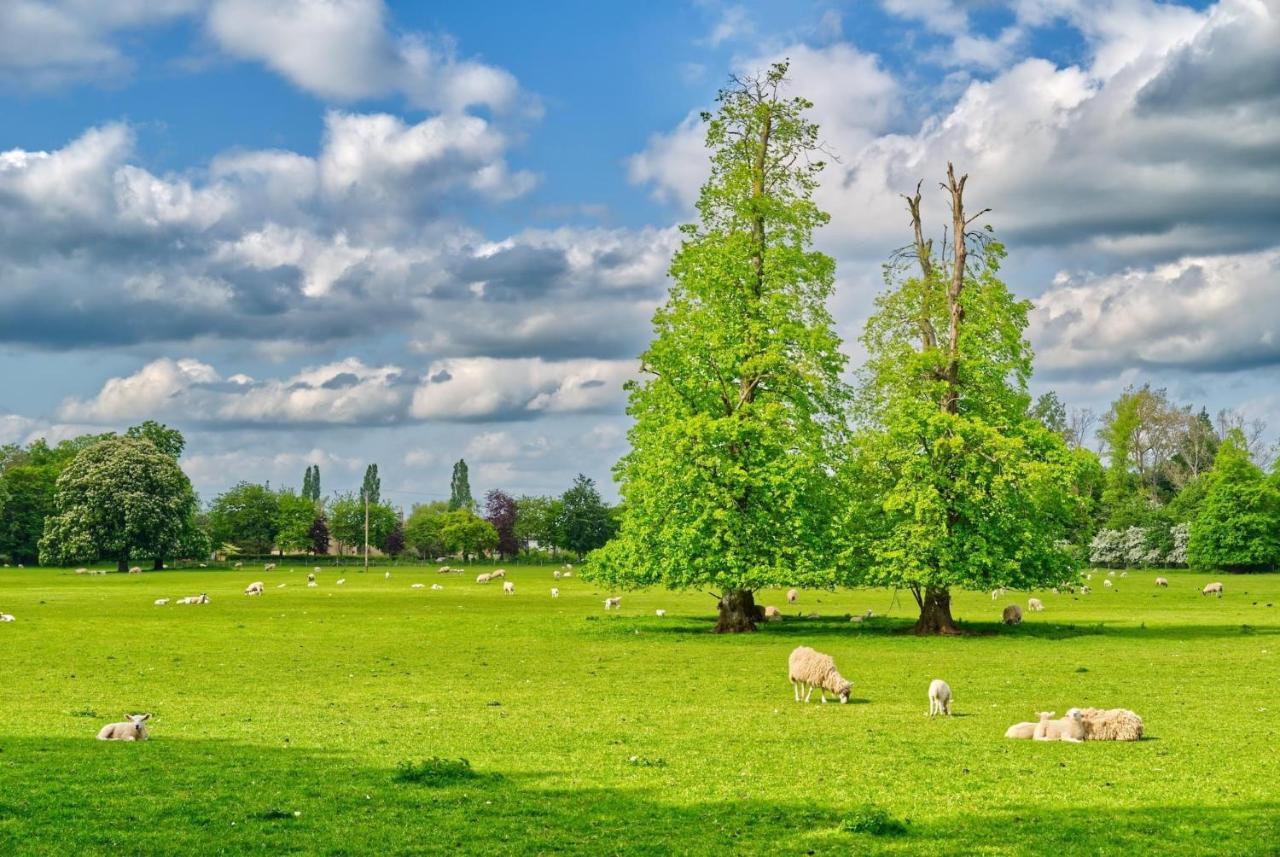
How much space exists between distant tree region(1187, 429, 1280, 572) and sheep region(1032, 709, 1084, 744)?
357 ft

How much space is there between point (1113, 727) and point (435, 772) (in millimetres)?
12042

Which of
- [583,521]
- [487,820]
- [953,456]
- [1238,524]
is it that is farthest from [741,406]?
[583,521]

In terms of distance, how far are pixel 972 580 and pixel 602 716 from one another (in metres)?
26.2

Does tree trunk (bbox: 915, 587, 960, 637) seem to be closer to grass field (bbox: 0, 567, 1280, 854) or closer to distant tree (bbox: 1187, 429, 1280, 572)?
grass field (bbox: 0, 567, 1280, 854)

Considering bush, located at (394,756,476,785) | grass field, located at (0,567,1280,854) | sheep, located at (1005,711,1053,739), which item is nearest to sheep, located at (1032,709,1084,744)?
sheep, located at (1005,711,1053,739)

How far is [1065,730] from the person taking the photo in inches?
821

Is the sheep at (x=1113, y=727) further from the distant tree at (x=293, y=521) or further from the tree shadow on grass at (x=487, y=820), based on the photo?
the distant tree at (x=293, y=521)

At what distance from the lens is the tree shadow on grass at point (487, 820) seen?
13.4 metres

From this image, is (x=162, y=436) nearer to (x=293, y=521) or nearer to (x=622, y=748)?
(x=293, y=521)

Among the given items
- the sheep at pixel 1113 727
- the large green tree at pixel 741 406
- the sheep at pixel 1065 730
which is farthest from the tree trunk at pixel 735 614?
the sheep at pixel 1113 727

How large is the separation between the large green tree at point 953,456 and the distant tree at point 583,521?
139 meters

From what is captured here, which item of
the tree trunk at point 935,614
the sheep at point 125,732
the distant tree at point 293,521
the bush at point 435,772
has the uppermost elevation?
the distant tree at point 293,521

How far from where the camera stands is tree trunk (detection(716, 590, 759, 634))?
50.6 m

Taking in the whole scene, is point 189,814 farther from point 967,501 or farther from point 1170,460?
point 1170,460
